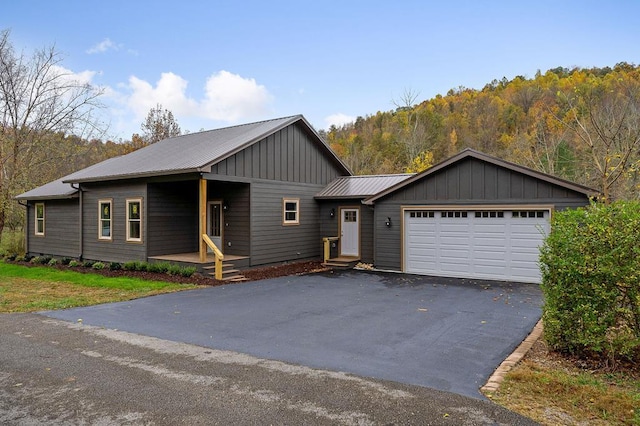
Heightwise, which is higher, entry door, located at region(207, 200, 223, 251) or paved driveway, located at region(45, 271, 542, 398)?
entry door, located at region(207, 200, 223, 251)

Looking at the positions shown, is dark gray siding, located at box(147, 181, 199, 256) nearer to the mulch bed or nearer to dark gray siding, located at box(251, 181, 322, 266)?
the mulch bed

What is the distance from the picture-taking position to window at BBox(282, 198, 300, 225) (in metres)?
14.5

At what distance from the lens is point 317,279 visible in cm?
1170

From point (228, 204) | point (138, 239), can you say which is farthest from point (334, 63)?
point (138, 239)

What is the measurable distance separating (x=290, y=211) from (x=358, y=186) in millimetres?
2888

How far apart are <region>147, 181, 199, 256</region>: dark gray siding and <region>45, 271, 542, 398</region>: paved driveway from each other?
4149 millimetres

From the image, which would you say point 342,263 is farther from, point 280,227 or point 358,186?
point 358,186

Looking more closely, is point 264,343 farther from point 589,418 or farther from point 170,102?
point 170,102

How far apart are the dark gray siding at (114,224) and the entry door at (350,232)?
6.79 meters

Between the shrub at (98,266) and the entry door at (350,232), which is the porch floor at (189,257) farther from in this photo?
the entry door at (350,232)

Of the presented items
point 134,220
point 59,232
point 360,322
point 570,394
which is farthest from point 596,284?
point 59,232

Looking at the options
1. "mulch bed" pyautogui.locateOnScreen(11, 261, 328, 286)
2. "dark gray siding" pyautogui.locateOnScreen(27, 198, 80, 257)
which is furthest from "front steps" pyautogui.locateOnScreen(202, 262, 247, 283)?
"dark gray siding" pyautogui.locateOnScreen(27, 198, 80, 257)

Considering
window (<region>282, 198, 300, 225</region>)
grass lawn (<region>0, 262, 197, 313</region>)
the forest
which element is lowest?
grass lawn (<region>0, 262, 197, 313</region>)

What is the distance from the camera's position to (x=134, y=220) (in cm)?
1362
